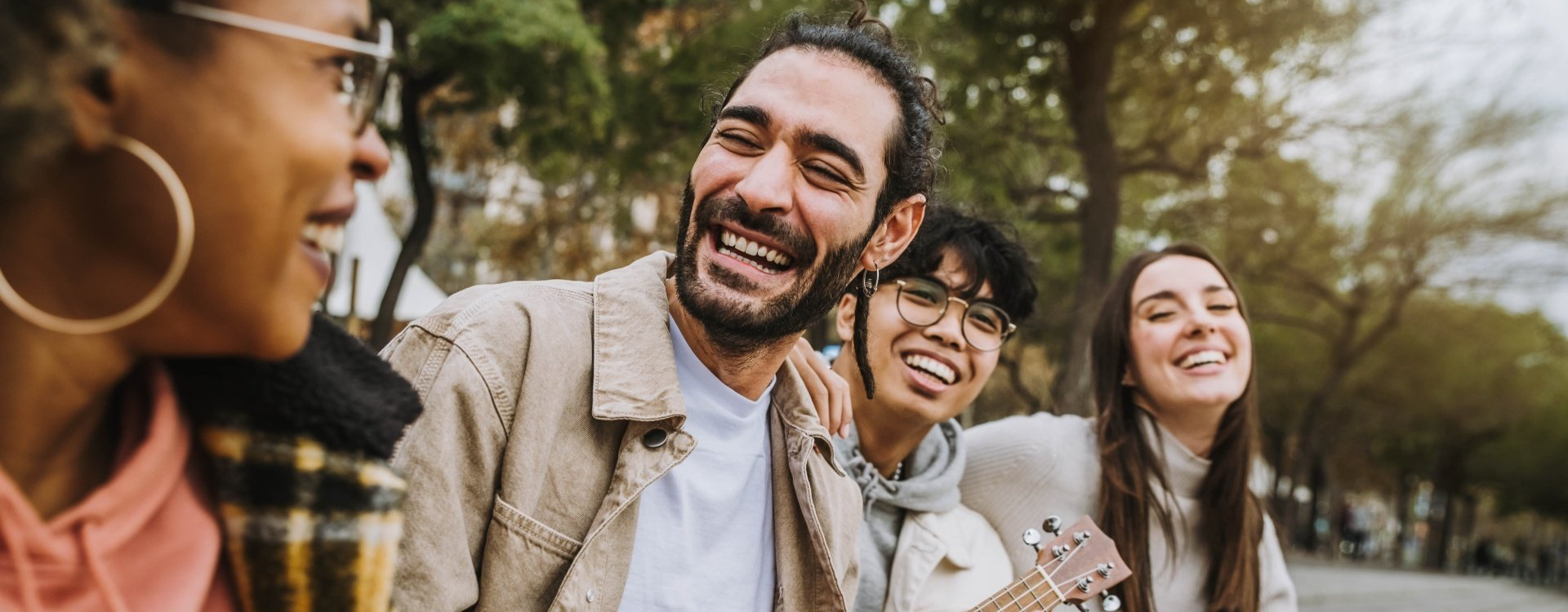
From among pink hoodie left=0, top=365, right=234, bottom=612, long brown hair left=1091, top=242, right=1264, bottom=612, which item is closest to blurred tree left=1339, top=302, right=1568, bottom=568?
long brown hair left=1091, top=242, right=1264, bottom=612

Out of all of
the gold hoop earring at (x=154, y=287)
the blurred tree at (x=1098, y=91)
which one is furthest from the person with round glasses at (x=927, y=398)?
the blurred tree at (x=1098, y=91)

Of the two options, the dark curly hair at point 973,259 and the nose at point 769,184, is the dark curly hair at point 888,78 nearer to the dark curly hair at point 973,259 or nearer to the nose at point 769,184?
the nose at point 769,184

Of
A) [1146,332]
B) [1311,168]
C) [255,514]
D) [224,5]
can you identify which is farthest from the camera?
[1311,168]

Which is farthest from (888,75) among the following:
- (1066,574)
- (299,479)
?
(299,479)

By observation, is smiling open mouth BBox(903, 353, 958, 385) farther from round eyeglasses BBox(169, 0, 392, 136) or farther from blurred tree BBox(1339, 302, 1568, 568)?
blurred tree BBox(1339, 302, 1568, 568)

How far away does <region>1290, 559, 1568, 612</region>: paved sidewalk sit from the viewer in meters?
18.2

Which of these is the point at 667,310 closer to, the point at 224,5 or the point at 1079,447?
the point at 224,5

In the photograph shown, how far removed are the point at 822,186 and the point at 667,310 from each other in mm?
436

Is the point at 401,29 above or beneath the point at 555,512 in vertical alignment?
above

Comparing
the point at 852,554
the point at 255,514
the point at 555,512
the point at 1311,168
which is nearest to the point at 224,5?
the point at 255,514

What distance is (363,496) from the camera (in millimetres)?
1342

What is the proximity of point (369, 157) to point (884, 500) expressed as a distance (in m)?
2.37

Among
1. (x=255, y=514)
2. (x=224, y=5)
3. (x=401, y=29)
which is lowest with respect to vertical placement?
(x=255, y=514)

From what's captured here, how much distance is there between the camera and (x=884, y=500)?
339 cm
